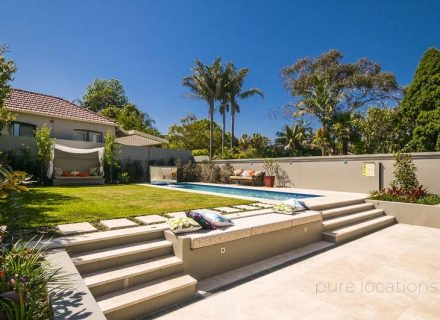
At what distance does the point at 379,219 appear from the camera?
26.3 ft

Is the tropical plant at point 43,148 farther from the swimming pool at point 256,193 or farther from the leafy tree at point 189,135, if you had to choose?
the leafy tree at point 189,135

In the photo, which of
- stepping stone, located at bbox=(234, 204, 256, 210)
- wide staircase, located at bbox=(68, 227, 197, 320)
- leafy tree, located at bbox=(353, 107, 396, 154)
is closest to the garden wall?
stepping stone, located at bbox=(234, 204, 256, 210)

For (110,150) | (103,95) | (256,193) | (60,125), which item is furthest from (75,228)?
(103,95)

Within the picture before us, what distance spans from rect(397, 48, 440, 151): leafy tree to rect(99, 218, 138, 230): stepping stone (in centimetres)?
1790

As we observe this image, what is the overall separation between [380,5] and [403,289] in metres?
18.2

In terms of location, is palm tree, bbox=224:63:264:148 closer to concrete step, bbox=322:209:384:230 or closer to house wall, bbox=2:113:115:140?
house wall, bbox=2:113:115:140

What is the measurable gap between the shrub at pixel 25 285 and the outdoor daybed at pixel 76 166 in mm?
12054

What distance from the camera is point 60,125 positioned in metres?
16.6

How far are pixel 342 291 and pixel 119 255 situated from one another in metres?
3.28

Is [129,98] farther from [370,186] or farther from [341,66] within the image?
[370,186]

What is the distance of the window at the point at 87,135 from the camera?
17419 millimetres

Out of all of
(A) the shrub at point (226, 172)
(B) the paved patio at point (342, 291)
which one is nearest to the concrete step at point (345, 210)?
(B) the paved patio at point (342, 291)

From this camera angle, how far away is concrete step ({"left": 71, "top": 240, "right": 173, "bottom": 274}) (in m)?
3.59

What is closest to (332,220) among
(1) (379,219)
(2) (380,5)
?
(1) (379,219)
